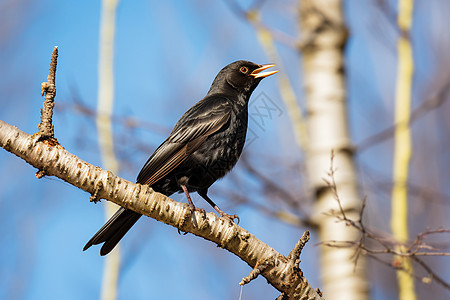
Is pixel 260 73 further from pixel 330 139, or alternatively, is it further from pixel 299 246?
pixel 299 246

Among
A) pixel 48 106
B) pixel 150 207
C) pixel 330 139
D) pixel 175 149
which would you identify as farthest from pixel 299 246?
pixel 330 139

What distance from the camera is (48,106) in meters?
3.03

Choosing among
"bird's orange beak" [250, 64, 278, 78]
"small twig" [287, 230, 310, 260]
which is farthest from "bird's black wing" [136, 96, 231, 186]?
"small twig" [287, 230, 310, 260]

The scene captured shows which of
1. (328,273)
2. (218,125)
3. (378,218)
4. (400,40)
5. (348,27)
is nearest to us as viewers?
(218,125)

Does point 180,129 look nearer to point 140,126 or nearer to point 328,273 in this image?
point 140,126

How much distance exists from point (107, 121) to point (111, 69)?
51 cm

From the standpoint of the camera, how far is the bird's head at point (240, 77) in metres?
5.73

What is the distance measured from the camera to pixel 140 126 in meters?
5.50

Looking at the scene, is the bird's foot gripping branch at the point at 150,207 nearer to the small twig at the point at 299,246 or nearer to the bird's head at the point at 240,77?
the small twig at the point at 299,246

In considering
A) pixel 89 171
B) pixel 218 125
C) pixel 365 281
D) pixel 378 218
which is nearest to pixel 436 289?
pixel 378 218

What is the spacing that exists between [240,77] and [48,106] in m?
3.05

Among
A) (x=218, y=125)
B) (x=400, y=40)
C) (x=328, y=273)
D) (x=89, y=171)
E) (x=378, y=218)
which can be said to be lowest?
(x=89, y=171)

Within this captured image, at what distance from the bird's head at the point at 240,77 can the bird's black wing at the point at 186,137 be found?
0.59 meters

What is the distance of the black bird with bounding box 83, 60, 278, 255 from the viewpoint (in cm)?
438
